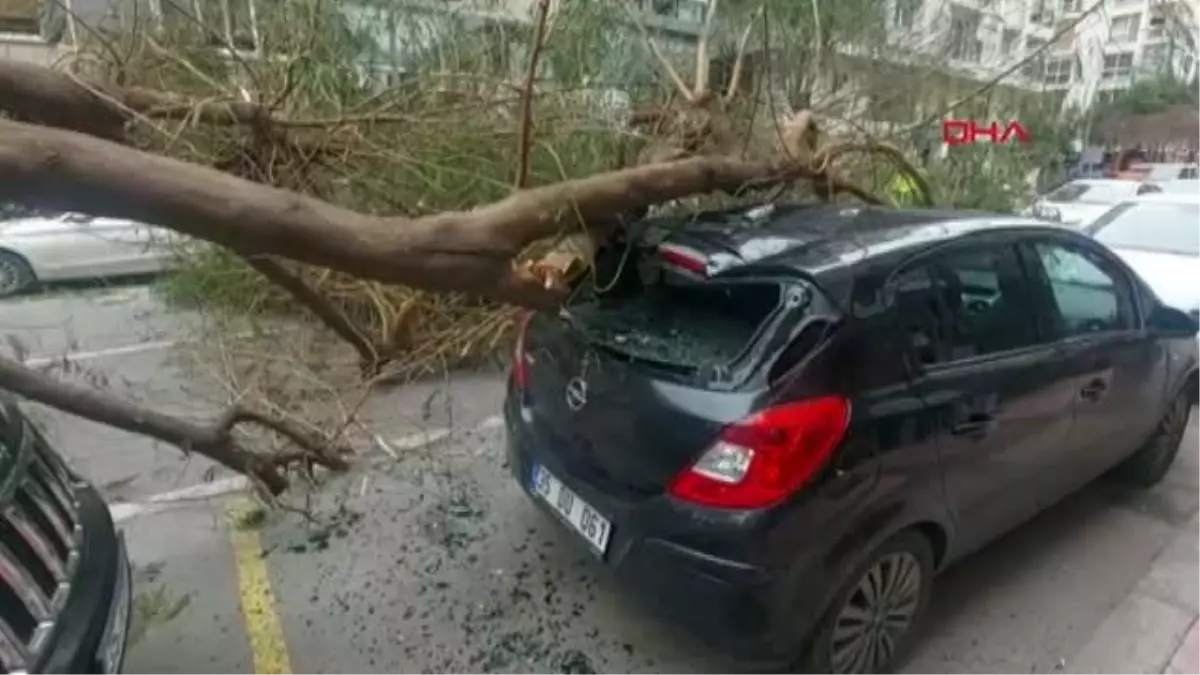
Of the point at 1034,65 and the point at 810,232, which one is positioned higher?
→ the point at 1034,65

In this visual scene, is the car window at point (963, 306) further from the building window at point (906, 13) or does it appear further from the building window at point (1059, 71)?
the building window at point (1059, 71)

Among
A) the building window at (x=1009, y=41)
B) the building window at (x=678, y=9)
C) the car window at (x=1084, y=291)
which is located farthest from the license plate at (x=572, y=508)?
the building window at (x=1009, y=41)

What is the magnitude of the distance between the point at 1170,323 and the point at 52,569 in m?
4.57

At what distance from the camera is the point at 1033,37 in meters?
6.62

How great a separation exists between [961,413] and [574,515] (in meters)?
1.35

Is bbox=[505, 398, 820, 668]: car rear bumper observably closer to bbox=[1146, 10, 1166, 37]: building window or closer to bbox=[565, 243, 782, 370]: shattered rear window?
bbox=[565, 243, 782, 370]: shattered rear window

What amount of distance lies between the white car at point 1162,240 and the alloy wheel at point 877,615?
421 centimetres

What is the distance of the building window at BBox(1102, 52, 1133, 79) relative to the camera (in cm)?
750

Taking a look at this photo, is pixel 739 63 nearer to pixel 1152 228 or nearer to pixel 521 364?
pixel 521 364

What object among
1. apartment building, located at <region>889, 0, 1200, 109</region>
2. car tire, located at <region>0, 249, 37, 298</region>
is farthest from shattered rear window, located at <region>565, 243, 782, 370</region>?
car tire, located at <region>0, 249, 37, 298</region>

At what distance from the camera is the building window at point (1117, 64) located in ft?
24.6

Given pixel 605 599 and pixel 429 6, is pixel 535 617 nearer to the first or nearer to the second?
pixel 605 599

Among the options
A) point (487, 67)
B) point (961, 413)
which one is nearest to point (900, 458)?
point (961, 413)

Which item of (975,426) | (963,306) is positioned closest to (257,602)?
(975,426)
